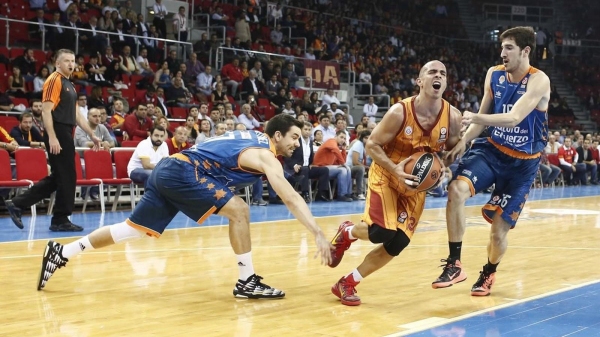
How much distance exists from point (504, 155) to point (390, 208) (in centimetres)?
106

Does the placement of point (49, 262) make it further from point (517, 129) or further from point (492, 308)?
point (517, 129)

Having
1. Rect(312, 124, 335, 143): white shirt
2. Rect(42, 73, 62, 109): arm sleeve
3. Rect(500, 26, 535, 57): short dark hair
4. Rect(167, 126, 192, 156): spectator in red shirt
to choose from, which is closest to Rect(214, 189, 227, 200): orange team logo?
Rect(500, 26, 535, 57): short dark hair

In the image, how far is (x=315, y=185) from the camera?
45.7ft

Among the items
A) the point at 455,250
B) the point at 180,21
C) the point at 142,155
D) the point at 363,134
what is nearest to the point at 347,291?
the point at 455,250

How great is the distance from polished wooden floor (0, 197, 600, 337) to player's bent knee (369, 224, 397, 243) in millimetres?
431

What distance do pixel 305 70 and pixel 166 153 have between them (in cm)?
966

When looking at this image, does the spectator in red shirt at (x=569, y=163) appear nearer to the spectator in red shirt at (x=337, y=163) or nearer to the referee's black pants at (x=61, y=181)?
the spectator in red shirt at (x=337, y=163)

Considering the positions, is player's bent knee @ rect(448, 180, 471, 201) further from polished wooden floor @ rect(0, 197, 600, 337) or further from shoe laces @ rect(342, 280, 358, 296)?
shoe laces @ rect(342, 280, 358, 296)

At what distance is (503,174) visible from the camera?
5.37 m

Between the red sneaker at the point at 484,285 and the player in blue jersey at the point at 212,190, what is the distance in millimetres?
1352

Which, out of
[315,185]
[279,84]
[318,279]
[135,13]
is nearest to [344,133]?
[315,185]

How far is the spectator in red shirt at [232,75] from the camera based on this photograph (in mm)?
17031

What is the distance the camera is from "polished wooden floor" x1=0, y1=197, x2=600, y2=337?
425 cm

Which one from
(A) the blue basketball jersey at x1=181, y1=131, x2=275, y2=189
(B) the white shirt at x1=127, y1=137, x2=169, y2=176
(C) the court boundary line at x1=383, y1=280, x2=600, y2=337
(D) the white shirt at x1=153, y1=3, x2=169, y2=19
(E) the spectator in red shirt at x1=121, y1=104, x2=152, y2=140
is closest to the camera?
(C) the court boundary line at x1=383, y1=280, x2=600, y2=337
